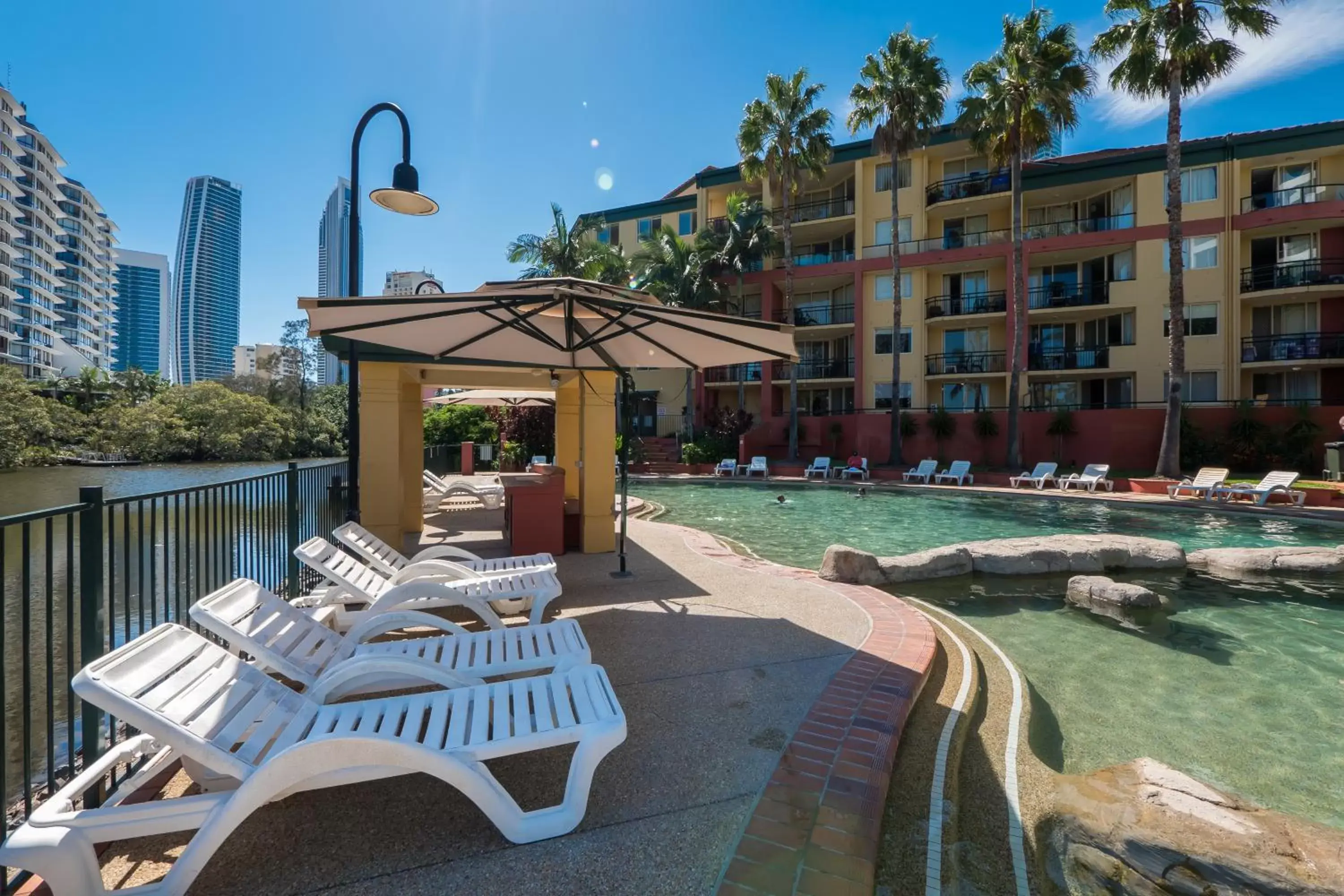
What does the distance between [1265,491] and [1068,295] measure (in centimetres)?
1432

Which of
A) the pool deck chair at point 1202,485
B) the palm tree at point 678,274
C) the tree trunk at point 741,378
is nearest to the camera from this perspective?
the pool deck chair at point 1202,485

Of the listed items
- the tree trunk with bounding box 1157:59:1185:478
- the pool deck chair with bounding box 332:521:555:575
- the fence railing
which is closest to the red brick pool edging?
the fence railing

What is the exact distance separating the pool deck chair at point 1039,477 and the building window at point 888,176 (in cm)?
1552

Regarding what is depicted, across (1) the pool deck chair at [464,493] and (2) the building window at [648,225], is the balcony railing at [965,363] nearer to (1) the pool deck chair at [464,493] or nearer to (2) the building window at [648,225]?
(2) the building window at [648,225]

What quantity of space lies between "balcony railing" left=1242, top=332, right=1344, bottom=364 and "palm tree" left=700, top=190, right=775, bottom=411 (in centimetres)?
1920

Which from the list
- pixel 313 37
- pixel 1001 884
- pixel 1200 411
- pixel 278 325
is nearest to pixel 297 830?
pixel 1001 884

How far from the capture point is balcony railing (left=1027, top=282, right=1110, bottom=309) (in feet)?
83.6

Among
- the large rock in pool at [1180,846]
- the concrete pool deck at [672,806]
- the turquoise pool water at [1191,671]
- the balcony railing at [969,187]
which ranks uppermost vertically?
the balcony railing at [969,187]

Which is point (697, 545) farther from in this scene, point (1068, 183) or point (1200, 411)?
point (1068, 183)

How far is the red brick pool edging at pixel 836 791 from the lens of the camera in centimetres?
224

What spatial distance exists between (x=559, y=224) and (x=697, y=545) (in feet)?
78.6

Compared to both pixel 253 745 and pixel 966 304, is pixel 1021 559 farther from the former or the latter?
pixel 966 304

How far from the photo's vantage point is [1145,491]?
1766 centimetres

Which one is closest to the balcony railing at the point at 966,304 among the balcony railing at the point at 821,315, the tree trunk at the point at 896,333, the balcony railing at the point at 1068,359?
the balcony railing at the point at 1068,359
